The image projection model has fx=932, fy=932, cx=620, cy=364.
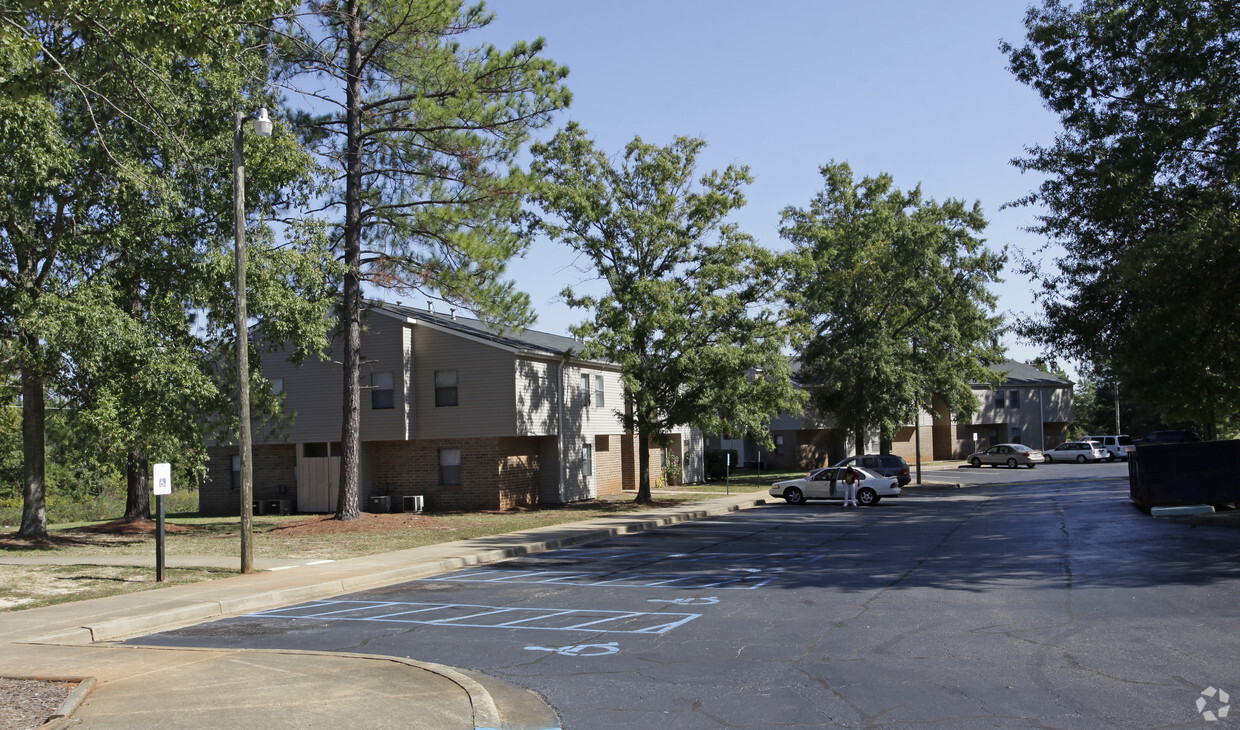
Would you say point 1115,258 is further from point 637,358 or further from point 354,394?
point 354,394

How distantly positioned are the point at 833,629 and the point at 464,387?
21.6 meters

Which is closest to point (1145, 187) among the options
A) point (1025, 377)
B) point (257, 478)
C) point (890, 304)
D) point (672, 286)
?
point (672, 286)

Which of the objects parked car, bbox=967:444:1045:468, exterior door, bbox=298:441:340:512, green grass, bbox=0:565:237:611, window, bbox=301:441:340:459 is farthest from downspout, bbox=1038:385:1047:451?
green grass, bbox=0:565:237:611

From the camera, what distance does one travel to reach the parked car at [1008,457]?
57.0m

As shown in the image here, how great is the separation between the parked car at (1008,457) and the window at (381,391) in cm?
4117

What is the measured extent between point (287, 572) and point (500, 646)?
7.82 metres

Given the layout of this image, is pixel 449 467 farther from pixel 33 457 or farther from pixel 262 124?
pixel 262 124

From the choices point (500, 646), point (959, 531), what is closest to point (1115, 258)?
point (959, 531)

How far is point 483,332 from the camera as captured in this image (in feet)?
105

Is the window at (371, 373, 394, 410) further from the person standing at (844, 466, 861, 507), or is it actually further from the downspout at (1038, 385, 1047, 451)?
the downspout at (1038, 385, 1047, 451)

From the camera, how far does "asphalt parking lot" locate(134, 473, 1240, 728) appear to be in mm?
7195

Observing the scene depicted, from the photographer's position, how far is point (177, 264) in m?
20.8

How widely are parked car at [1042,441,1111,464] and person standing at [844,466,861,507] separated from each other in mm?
36083

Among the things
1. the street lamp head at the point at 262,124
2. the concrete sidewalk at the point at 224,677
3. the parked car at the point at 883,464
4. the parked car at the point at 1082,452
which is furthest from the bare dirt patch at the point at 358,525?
the parked car at the point at 1082,452
